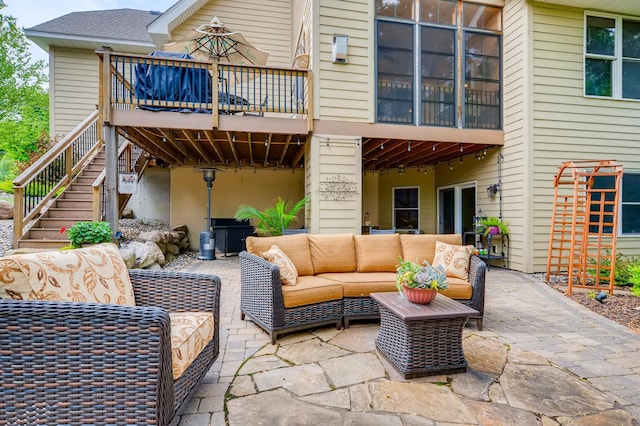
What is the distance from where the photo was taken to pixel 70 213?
5879mm

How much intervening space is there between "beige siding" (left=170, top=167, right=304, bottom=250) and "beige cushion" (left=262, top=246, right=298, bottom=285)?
6.21 metres

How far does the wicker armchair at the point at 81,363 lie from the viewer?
4.21ft

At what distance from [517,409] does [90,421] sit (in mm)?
2201

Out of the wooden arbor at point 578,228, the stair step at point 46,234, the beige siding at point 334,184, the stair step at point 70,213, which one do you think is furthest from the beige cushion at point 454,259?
the stair step at point 70,213

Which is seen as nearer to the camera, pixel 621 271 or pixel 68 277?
pixel 68 277

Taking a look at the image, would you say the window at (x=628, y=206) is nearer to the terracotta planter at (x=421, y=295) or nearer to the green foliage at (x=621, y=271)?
the green foliage at (x=621, y=271)

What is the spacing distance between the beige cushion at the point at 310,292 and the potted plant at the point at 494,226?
423 cm

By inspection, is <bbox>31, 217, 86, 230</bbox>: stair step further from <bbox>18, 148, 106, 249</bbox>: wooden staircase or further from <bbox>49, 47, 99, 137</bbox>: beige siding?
<bbox>49, 47, 99, 137</bbox>: beige siding

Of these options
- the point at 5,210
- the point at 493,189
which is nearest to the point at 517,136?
the point at 493,189

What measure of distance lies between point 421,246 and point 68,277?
10.7ft

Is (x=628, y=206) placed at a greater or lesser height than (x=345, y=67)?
lesser

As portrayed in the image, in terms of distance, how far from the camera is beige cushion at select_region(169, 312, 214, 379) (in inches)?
62.9

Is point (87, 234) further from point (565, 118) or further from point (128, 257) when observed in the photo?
point (565, 118)

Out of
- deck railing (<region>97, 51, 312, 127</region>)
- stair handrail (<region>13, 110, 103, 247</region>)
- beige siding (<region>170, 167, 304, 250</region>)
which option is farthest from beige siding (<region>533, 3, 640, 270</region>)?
stair handrail (<region>13, 110, 103, 247</region>)
